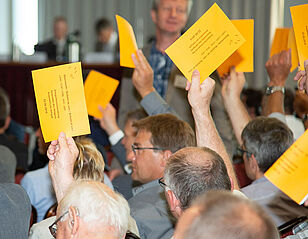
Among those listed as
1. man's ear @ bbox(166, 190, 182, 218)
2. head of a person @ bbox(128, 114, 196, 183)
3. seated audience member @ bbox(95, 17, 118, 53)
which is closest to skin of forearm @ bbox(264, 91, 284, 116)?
head of a person @ bbox(128, 114, 196, 183)

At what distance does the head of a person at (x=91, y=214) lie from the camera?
1.71 meters

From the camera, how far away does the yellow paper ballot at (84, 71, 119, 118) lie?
3.57 metres

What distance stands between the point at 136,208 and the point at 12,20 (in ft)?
31.0

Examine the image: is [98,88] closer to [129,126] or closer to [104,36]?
[129,126]

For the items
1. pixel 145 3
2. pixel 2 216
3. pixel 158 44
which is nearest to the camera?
pixel 2 216

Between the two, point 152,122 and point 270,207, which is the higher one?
point 152,122

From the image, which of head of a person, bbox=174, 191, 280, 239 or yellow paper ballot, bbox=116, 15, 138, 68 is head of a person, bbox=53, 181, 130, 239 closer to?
head of a person, bbox=174, 191, 280, 239

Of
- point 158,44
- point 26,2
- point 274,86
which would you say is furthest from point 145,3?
point 274,86

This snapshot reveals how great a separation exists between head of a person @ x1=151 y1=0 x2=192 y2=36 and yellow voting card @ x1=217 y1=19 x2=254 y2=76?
990mm

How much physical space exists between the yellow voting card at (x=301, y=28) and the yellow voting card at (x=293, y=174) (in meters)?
0.86

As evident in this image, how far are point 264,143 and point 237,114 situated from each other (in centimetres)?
41

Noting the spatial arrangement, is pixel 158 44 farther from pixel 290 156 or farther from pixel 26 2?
pixel 26 2

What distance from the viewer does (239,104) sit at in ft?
10.8

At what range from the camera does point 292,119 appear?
3887mm
